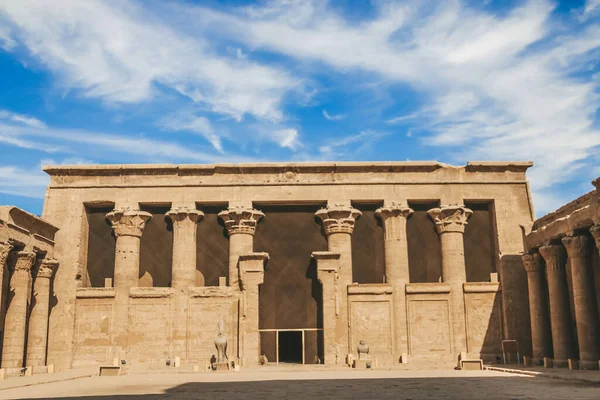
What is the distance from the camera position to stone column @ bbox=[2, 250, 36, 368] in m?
25.3

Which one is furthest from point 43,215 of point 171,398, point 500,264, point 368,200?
point 500,264

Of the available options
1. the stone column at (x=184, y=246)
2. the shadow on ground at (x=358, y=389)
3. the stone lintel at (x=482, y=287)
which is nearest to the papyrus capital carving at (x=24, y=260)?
the stone column at (x=184, y=246)

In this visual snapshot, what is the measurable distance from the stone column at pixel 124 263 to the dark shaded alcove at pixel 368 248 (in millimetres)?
10067

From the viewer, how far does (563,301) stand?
974 inches

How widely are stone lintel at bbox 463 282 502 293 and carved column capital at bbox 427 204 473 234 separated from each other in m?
2.56

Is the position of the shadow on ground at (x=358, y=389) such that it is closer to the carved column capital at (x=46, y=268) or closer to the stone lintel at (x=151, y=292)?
the carved column capital at (x=46, y=268)

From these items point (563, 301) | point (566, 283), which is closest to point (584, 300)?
point (563, 301)

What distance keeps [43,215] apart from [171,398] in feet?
64.4

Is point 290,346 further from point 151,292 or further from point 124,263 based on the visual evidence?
point 124,263

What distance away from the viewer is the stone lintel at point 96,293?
29.8m

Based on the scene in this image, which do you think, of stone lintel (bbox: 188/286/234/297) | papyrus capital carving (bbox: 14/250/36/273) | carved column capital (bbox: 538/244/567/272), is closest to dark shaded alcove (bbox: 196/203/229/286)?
stone lintel (bbox: 188/286/234/297)

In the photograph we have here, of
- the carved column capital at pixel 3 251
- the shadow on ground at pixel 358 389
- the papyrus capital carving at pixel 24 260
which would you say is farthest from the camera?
the papyrus capital carving at pixel 24 260

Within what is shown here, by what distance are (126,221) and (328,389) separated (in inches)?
691

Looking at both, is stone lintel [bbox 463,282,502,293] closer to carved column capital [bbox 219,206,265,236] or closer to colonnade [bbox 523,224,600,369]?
colonnade [bbox 523,224,600,369]
